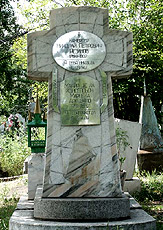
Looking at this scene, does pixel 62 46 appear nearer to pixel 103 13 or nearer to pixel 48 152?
pixel 103 13

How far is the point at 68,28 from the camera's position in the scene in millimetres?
6078

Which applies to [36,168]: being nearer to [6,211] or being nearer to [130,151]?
[6,211]

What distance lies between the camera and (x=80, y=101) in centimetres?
597

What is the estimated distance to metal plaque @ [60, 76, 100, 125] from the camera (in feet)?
19.5

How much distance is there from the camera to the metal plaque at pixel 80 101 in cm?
595

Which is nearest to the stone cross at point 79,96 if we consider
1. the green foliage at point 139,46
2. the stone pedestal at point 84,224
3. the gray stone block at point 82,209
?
the gray stone block at point 82,209

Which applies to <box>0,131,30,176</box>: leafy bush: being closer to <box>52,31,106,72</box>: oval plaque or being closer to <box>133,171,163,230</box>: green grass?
<box>133,171,163,230</box>: green grass

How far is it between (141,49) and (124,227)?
1004 centimetres

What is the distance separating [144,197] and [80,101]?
344cm

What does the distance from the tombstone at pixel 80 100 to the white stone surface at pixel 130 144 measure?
9.60ft

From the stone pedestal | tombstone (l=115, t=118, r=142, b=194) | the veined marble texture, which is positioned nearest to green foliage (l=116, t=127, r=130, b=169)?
tombstone (l=115, t=118, r=142, b=194)

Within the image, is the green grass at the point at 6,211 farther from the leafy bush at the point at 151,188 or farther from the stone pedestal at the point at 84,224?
the leafy bush at the point at 151,188

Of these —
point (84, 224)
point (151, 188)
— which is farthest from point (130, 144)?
point (84, 224)

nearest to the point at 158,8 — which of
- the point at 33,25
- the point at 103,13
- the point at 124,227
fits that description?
the point at 33,25
